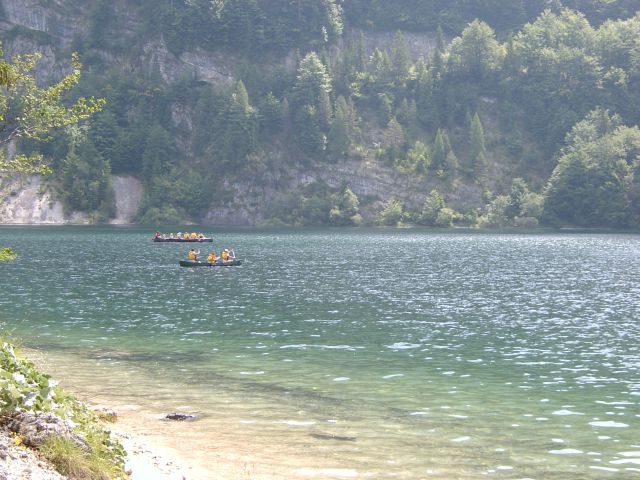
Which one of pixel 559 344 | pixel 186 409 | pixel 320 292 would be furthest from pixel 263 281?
pixel 186 409

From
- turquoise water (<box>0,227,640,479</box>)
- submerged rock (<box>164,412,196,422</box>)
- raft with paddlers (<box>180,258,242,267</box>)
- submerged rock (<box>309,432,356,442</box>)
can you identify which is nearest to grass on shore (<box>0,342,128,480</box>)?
turquoise water (<box>0,227,640,479</box>)

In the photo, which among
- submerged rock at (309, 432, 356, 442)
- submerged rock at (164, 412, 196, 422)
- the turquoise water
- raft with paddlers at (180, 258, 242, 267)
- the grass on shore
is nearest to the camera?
the grass on shore

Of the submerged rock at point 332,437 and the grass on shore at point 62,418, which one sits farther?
the submerged rock at point 332,437

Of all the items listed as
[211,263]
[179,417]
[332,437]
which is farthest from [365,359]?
[211,263]

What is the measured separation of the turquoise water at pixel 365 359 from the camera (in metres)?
24.2

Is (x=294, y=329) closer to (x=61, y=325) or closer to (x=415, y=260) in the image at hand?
(x=61, y=325)

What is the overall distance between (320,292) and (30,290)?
25841 millimetres

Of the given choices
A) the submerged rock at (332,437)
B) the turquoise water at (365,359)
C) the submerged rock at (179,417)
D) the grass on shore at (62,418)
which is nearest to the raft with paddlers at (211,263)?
the turquoise water at (365,359)

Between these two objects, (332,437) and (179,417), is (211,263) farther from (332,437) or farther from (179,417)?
(332,437)

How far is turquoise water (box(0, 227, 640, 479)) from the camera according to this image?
24219 mm

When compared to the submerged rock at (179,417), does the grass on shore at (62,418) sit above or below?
above

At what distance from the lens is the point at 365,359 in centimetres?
3969

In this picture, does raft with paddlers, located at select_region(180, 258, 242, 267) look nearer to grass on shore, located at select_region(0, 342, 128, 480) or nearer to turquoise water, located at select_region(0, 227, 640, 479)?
turquoise water, located at select_region(0, 227, 640, 479)

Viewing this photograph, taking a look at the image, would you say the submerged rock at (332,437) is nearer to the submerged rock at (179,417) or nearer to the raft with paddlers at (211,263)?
the submerged rock at (179,417)
